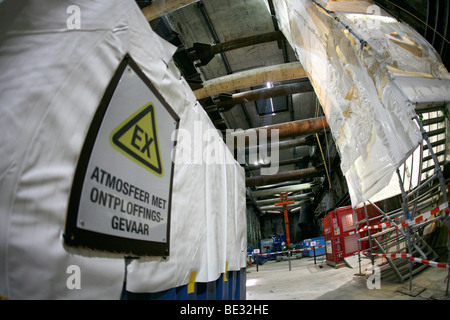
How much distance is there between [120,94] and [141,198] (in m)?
0.54

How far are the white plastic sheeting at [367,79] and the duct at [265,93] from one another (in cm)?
205

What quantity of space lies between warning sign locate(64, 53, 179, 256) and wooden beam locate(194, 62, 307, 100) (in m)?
4.18

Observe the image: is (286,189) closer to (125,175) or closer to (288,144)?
(288,144)

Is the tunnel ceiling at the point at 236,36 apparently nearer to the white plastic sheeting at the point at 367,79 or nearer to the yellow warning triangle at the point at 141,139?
the white plastic sheeting at the point at 367,79

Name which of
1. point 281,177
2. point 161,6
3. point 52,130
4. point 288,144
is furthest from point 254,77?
point 281,177

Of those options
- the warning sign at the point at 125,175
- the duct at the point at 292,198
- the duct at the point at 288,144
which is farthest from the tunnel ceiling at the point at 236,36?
the duct at the point at 292,198

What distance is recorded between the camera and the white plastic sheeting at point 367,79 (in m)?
2.44

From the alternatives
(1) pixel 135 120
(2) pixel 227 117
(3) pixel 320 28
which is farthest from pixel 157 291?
(2) pixel 227 117

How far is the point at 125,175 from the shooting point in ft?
3.36

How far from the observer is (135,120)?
1125 millimetres

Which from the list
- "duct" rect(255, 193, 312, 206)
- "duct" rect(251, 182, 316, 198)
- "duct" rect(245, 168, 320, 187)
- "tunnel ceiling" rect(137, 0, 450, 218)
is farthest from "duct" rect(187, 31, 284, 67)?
"duct" rect(255, 193, 312, 206)

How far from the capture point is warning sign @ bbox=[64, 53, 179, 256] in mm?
814

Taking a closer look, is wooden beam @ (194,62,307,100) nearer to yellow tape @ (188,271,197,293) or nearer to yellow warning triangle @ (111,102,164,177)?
yellow warning triangle @ (111,102,164,177)
